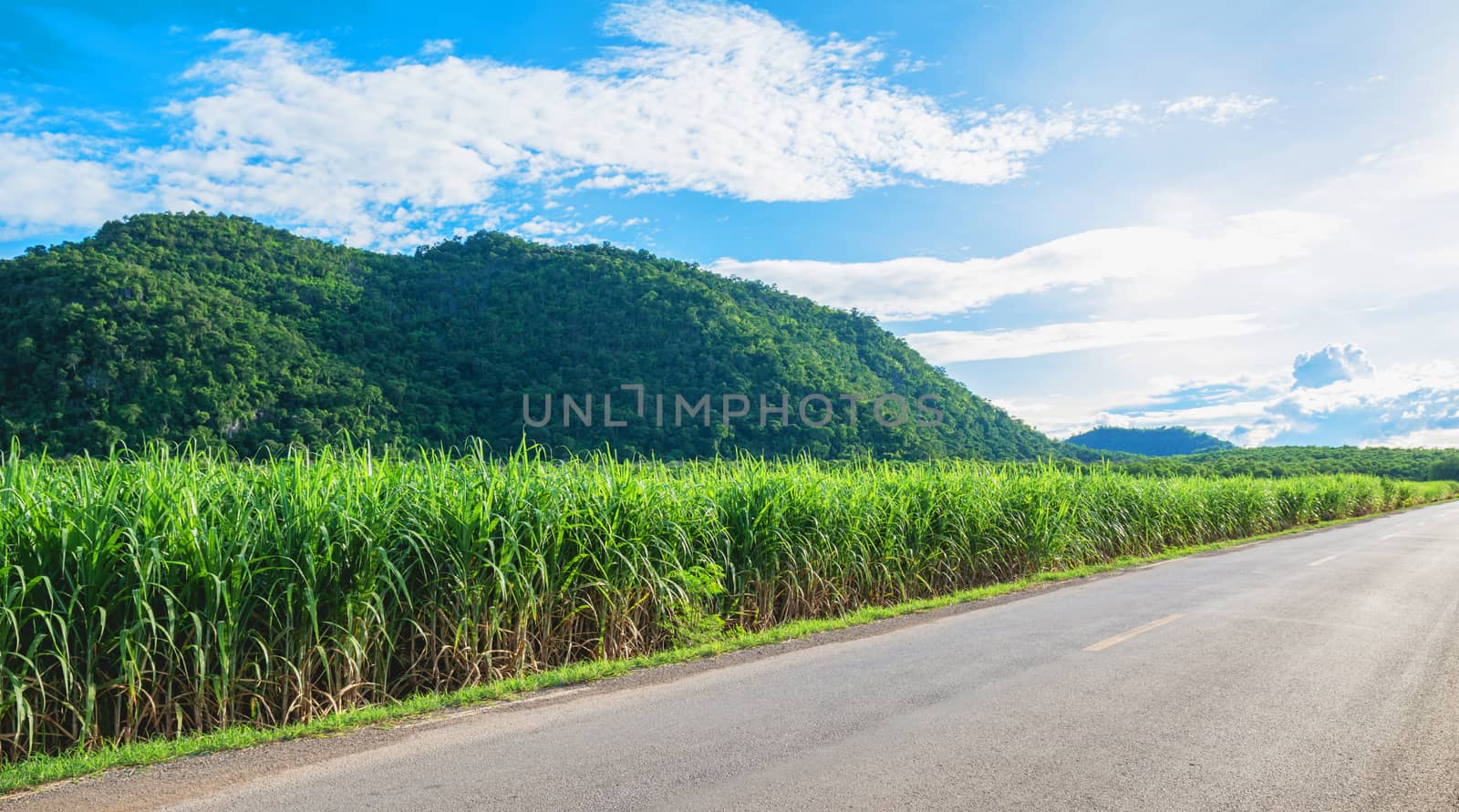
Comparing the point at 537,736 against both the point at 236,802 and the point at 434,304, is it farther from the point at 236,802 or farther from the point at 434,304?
the point at 434,304

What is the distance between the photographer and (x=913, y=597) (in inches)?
448

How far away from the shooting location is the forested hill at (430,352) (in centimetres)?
4225

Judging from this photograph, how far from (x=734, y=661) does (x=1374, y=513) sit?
40.6 m

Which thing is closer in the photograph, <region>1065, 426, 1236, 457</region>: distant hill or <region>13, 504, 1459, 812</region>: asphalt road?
<region>13, 504, 1459, 812</region>: asphalt road

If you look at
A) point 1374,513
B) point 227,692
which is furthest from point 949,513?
point 1374,513

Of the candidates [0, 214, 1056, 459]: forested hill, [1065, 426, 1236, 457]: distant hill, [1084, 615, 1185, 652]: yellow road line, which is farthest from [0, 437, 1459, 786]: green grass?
[1065, 426, 1236, 457]: distant hill

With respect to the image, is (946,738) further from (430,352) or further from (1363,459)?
(1363,459)

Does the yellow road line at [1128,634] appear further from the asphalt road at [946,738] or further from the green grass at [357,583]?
the green grass at [357,583]

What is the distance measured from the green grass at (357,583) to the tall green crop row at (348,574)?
0.7 inches

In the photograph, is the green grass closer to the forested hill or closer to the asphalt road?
the asphalt road

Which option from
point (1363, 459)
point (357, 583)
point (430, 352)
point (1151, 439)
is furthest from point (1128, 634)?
point (1151, 439)

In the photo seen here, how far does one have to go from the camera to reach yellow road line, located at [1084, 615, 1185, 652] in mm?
7227

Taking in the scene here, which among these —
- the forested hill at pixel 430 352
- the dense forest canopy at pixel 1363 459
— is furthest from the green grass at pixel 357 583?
the dense forest canopy at pixel 1363 459

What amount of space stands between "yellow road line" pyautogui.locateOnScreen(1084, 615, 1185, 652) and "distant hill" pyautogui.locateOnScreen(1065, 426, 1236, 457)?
368 feet
